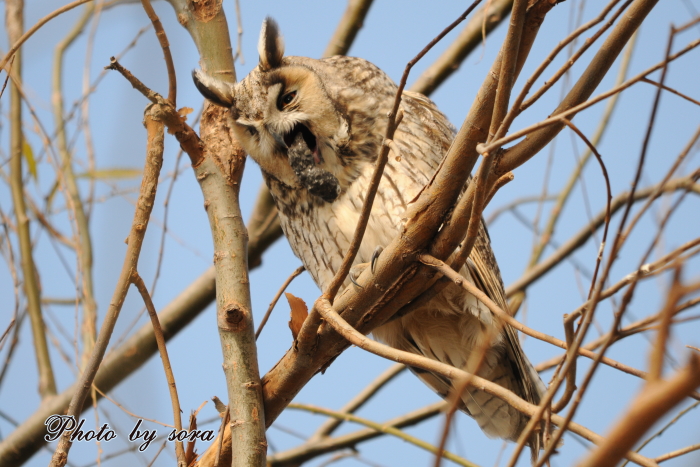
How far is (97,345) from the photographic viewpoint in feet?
4.28

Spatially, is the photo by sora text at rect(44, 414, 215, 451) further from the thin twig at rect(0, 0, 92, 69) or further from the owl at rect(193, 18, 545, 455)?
the thin twig at rect(0, 0, 92, 69)

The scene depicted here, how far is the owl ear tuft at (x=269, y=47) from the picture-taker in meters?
2.06

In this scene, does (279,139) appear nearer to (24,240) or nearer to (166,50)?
(166,50)

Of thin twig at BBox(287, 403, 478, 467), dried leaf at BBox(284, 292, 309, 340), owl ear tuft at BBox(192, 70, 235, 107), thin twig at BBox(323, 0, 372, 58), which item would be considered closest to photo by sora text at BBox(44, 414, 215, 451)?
dried leaf at BBox(284, 292, 309, 340)

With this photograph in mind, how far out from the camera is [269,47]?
2068 millimetres

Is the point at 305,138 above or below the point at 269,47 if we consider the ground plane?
below

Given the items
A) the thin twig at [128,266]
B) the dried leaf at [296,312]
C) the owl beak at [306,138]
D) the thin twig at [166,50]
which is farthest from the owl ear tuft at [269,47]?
the dried leaf at [296,312]

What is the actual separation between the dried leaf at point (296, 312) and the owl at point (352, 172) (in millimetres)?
233

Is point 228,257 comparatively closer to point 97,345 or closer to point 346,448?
point 97,345

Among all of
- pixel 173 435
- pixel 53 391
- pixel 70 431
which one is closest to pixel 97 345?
pixel 70 431

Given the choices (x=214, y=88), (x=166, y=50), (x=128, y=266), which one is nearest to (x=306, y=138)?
(x=214, y=88)

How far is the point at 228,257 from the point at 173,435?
0.45m

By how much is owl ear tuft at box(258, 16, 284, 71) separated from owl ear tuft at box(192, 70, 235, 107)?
0.60ft

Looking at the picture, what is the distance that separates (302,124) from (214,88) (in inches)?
11.1
